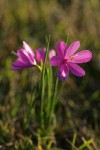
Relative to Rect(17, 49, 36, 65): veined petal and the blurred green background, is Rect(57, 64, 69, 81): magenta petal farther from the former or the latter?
the blurred green background

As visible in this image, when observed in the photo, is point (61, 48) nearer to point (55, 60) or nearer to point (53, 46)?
point (55, 60)

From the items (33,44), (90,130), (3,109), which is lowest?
(90,130)

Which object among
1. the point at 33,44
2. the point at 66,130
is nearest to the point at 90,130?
the point at 66,130

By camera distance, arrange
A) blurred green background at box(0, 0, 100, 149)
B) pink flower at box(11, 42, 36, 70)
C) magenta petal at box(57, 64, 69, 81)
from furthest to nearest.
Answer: blurred green background at box(0, 0, 100, 149), pink flower at box(11, 42, 36, 70), magenta petal at box(57, 64, 69, 81)

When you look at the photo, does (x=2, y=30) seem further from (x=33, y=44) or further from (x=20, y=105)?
(x=20, y=105)

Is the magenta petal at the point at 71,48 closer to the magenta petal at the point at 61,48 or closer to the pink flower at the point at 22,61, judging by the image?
the magenta petal at the point at 61,48

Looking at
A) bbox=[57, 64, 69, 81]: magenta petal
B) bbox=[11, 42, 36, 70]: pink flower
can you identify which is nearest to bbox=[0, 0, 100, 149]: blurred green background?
bbox=[11, 42, 36, 70]: pink flower
